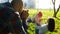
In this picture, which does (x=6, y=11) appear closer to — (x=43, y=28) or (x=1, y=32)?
(x=1, y=32)

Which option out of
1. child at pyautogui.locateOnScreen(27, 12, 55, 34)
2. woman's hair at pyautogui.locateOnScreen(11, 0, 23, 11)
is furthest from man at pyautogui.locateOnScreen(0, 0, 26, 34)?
child at pyautogui.locateOnScreen(27, 12, 55, 34)

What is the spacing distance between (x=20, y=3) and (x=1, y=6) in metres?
0.44

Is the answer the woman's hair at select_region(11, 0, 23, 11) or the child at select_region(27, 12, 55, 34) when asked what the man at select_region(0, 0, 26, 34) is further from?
the child at select_region(27, 12, 55, 34)

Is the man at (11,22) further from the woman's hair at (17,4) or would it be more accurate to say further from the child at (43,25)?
the child at (43,25)

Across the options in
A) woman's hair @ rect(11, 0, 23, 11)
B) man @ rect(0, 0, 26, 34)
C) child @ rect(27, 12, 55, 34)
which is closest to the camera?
man @ rect(0, 0, 26, 34)

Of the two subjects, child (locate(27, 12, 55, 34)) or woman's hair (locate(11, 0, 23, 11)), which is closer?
woman's hair (locate(11, 0, 23, 11))

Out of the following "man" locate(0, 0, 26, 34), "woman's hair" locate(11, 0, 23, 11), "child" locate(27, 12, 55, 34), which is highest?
"woman's hair" locate(11, 0, 23, 11)

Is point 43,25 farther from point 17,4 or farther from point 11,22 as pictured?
point 11,22

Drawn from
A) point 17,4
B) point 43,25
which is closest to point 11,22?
point 17,4

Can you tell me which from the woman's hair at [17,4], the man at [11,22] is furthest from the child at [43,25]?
the man at [11,22]

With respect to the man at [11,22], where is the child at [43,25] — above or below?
below

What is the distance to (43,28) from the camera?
10.5 ft

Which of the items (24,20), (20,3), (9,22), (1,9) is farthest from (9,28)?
(24,20)

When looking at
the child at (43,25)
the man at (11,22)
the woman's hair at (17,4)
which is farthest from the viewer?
the child at (43,25)
